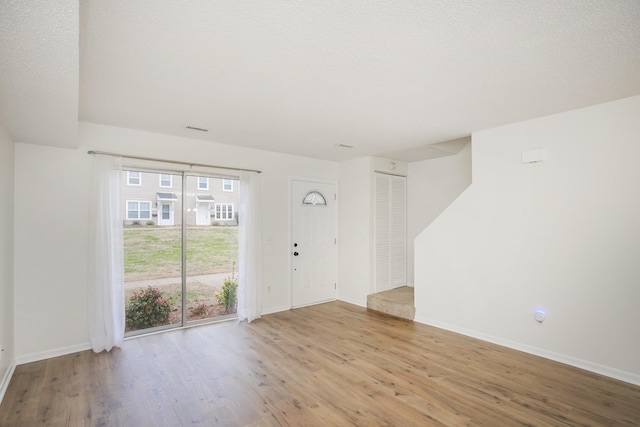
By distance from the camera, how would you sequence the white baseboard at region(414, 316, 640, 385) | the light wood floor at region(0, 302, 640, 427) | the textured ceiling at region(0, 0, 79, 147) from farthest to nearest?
the white baseboard at region(414, 316, 640, 385)
the light wood floor at region(0, 302, 640, 427)
the textured ceiling at region(0, 0, 79, 147)

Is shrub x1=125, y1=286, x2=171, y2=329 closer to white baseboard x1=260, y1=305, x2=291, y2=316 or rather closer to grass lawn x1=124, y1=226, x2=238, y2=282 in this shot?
grass lawn x1=124, y1=226, x2=238, y2=282

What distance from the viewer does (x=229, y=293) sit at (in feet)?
15.4

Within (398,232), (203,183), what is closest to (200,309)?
(203,183)

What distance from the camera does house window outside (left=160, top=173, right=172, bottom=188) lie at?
4074 millimetres

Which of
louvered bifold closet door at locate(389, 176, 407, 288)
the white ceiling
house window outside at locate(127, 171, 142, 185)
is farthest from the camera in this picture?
louvered bifold closet door at locate(389, 176, 407, 288)

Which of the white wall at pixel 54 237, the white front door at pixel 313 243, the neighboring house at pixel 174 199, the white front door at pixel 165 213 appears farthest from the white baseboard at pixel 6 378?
the white front door at pixel 313 243

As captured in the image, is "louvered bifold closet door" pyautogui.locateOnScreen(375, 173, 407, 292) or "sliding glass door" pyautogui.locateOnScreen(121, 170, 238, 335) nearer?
"sliding glass door" pyautogui.locateOnScreen(121, 170, 238, 335)

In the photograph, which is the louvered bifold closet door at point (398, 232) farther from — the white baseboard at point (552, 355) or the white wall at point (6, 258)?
the white wall at point (6, 258)

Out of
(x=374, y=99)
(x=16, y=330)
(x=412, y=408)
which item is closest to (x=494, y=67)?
(x=374, y=99)

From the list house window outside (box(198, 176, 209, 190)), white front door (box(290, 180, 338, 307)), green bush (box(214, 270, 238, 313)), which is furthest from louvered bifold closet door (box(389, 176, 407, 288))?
house window outside (box(198, 176, 209, 190))

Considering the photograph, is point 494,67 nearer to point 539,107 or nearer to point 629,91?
point 539,107

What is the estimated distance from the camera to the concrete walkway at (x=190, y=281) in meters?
3.98

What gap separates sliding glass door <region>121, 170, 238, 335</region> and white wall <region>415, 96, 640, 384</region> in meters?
3.14

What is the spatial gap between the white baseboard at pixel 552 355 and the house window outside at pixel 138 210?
13.5ft
